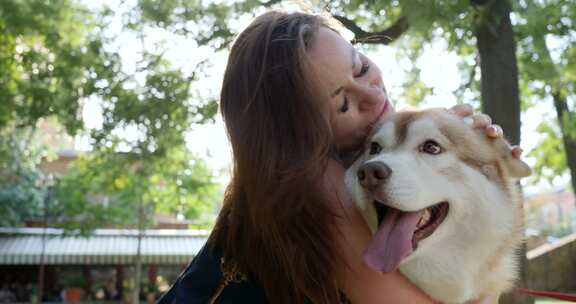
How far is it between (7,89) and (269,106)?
32.2 ft

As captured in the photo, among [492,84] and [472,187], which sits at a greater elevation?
[492,84]

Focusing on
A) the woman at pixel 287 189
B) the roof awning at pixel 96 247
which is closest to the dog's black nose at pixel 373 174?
the woman at pixel 287 189

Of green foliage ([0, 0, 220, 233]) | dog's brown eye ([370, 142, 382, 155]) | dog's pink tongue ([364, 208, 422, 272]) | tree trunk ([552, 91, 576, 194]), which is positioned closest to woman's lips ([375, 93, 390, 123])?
dog's brown eye ([370, 142, 382, 155])

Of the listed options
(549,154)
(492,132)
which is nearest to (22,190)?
(549,154)

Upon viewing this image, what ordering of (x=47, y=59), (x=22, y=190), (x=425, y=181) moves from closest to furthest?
1. (x=425, y=181)
2. (x=47, y=59)
3. (x=22, y=190)

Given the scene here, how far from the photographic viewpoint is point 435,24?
643cm

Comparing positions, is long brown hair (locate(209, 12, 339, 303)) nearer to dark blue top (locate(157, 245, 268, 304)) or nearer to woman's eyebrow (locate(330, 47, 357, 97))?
dark blue top (locate(157, 245, 268, 304))

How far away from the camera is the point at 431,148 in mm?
2902

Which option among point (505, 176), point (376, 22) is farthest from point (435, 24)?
point (505, 176)

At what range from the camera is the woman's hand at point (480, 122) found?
3033 mm

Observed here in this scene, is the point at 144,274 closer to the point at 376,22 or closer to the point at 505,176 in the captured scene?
the point at 376,22

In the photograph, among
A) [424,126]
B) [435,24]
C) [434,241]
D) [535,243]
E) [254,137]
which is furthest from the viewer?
[535,243]

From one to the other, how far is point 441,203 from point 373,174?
454mm

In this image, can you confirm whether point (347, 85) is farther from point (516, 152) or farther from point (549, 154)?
point (549, 154)
